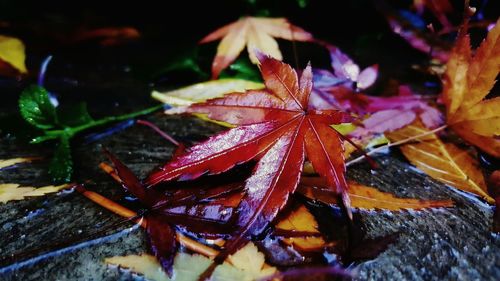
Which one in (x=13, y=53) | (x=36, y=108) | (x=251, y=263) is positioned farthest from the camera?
(x=13, y=53)

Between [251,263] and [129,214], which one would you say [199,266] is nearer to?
[251,263]

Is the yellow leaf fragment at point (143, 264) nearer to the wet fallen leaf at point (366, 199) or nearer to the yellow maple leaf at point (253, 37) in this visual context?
the wet fallen leaf at point (366, 199)

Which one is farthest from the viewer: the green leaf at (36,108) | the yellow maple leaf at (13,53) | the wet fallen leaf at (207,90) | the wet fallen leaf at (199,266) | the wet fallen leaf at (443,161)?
the yellow maple leaf at (13,53)

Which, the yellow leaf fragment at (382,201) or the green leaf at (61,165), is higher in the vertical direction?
the yellow leaf fragment at (382,201)

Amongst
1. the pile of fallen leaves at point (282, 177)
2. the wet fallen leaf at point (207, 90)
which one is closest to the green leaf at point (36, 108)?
the pile of fallen leaves at point (282, 177)

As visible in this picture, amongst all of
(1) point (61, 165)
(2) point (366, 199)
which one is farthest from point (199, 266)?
(1) point (61, 165)

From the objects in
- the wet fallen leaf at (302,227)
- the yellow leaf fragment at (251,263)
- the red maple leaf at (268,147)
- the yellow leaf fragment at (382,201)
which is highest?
the red maple leaf at (268,147)

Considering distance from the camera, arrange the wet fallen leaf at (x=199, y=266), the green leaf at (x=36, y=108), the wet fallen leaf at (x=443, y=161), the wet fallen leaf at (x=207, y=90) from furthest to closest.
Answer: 1. the wet fallen leaf at (x=207, y=90)
2. the green leaf at (x=36, y=108)
3. the wet fallen leaf at (x=443, y=161)
4. the wet fallen leaf at (x=199, y=266)

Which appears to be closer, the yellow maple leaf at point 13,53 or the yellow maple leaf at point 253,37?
the yellow maple leaf at point 253,37
